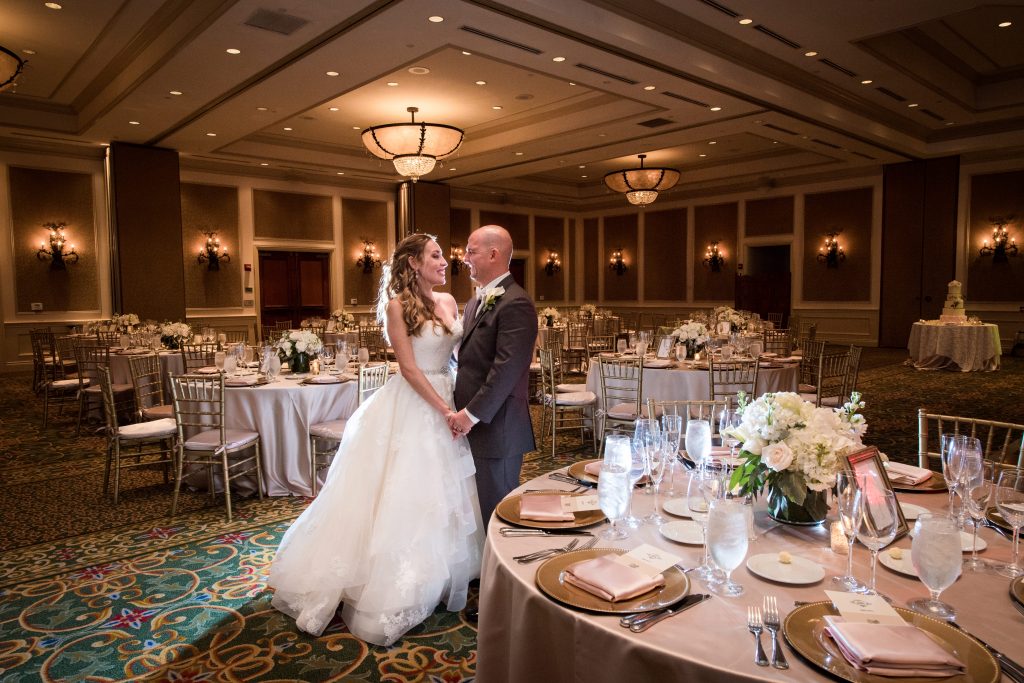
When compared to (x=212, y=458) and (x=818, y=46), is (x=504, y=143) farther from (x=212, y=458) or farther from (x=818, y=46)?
(x=212, y=458)

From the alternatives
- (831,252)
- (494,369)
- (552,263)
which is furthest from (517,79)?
(552,263)

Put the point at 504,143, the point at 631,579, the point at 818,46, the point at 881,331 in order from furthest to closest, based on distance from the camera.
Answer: the point at 881,331 < the point at 504,143 < the point at 818,46 < the point at 631,579

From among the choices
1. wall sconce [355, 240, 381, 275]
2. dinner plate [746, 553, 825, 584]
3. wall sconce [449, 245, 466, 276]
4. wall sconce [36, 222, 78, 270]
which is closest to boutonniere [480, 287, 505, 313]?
dinner plate [746, 553, 825, 584]

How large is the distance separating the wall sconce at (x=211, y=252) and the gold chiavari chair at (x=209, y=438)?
889 cm

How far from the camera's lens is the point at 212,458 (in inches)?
187

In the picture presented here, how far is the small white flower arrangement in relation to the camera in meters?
5.42

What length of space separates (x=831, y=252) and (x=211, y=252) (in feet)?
42.4

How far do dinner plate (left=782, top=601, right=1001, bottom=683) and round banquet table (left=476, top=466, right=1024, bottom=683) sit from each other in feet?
0.10

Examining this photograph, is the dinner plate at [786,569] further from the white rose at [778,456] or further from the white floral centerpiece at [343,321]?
the white floral centerpiece at [343,321]

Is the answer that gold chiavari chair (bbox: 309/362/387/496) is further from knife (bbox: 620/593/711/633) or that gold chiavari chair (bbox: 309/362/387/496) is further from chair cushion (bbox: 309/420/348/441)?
knife (bbox: 620/593/711/633)

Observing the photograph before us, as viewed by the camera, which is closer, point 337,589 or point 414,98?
point 337,589

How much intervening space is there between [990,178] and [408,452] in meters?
14.2

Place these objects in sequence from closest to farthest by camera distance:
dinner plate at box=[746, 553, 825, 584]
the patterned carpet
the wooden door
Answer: dinner plate at box=[746, 553, 825, 584] → the patterned carpet → the wooden door

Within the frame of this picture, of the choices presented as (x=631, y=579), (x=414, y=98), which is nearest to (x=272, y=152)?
(x=414, y=98)
